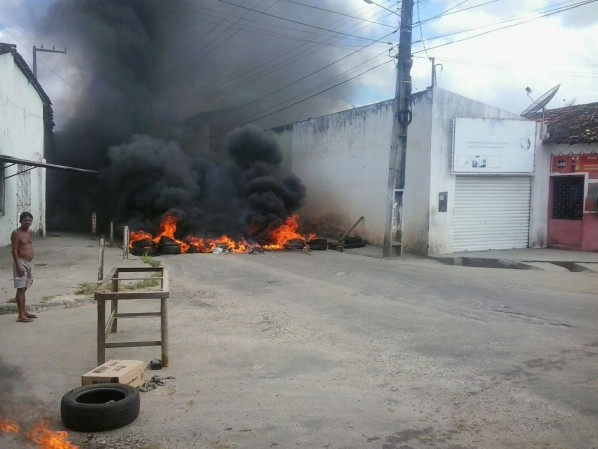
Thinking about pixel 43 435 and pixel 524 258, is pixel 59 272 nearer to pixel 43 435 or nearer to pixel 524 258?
pixel 43 435

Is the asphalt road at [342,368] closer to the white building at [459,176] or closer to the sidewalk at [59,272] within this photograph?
the sidewalk at [59,272]

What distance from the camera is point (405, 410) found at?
382 centimetres

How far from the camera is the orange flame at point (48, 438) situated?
315 cm

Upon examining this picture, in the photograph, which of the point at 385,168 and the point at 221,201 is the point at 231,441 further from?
the point at 221,201

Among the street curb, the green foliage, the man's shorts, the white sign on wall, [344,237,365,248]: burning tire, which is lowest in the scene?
the green foliage

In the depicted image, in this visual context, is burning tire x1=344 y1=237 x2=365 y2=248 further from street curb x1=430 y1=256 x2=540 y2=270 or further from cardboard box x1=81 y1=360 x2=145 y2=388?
cardboard box x1=81 y1=360 x2=145 y2=388

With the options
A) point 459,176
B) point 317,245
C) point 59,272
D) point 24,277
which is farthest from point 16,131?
point 459,176

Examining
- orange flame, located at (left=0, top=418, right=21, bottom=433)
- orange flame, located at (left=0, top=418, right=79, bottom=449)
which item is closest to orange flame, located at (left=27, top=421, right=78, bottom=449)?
orange flame, located at (left=0, top=418, right=79, bottom=449)

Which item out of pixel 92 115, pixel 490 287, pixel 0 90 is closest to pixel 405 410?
pixel 490 287

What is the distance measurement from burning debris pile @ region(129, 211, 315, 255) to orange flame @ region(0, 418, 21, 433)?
11192mm

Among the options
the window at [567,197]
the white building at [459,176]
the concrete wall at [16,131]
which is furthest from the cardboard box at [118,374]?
the window at [567,197]

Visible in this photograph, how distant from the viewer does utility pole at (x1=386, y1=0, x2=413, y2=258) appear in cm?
1376

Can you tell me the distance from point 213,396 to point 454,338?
3.07 meters

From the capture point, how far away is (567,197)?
15992 millimetres
